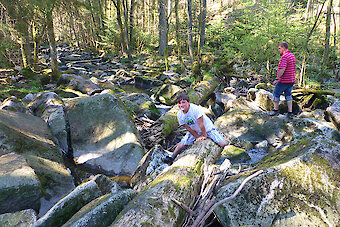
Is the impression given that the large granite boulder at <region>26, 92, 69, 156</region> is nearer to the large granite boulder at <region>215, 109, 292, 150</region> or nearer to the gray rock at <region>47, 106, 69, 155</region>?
the gray rock at <region>47, 106, 69, 155</region>

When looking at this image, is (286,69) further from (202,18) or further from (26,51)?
(26,51)

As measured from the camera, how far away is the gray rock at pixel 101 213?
2.30 meters

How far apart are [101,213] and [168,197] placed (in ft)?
2.71

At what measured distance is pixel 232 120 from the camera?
6.88 m

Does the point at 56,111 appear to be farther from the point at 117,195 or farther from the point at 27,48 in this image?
the point at 27,48

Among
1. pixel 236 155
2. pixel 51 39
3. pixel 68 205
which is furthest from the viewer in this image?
pixel 51 39

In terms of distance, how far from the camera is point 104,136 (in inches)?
218

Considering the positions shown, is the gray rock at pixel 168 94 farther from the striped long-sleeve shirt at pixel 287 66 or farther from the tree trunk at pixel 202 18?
the tree trunk at pixel 202 18

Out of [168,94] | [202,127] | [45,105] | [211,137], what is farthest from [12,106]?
[168,94]

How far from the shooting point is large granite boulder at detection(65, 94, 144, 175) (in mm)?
5027

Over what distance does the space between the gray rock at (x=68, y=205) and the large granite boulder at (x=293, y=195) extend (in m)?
1.82

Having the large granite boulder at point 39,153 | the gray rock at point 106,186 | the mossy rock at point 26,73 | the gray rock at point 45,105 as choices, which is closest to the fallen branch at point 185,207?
the gray rock at point 106,186

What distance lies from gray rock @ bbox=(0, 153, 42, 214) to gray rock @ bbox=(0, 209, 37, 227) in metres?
0.27

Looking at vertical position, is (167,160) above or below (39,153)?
below
